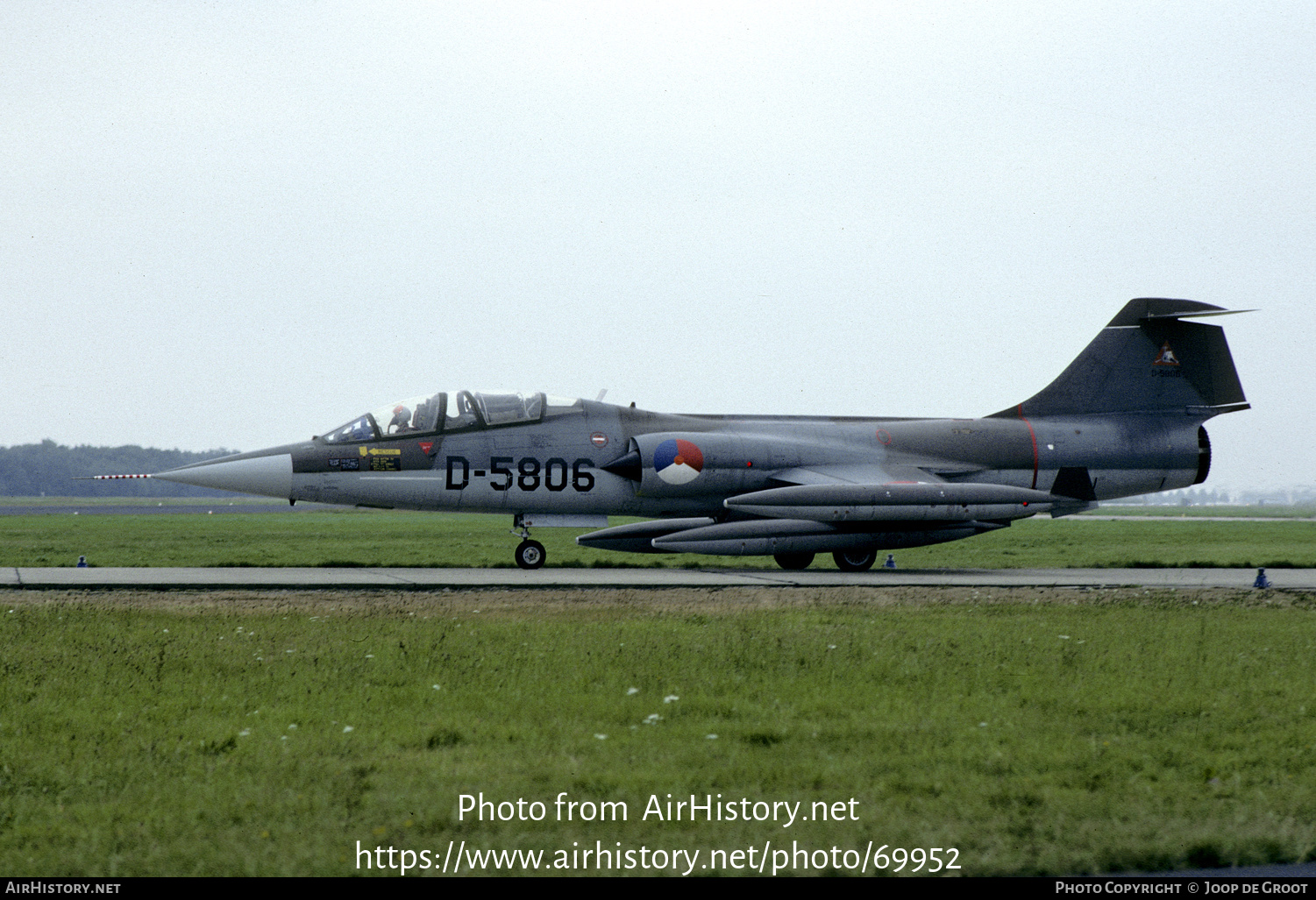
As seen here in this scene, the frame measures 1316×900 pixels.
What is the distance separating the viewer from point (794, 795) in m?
5.84

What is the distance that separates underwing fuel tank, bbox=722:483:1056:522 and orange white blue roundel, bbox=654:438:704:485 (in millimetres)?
1100

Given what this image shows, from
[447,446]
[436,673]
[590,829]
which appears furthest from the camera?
[447,446]

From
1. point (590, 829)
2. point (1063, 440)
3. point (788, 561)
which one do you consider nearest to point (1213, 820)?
point (590, 829)

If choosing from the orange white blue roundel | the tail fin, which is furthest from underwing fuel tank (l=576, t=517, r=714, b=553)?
the tail fin

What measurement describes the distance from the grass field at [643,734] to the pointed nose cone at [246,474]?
7147 millimetres

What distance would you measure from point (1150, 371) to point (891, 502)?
789 centimetres

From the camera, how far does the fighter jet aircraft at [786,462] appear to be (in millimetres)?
20250

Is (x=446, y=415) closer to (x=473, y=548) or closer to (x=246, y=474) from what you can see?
(x=246, y=474)

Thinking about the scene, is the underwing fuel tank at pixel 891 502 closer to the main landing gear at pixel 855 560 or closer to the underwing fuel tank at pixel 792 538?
the underwing fuel tank at pixel 792 538

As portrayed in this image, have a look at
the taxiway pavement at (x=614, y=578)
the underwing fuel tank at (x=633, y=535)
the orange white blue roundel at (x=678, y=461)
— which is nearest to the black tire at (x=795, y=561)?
the taxiway pavement at (x=614, y=578)

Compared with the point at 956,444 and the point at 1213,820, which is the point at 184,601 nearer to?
the point at 1213,820

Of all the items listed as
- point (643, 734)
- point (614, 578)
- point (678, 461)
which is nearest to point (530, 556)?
point (614, 578)

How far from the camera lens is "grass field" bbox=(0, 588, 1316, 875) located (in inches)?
205

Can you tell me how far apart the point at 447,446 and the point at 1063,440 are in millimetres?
12597
